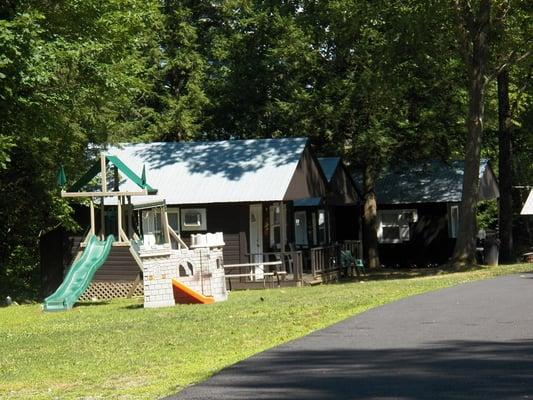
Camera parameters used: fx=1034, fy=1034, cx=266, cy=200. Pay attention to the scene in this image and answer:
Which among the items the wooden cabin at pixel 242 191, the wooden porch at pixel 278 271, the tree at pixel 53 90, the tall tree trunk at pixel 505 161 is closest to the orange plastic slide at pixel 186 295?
the tree at pixel 53 90

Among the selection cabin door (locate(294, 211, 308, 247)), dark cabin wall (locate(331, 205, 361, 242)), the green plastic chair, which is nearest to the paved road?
the green plastic chair

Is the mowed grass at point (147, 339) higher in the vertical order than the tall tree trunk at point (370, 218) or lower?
lower

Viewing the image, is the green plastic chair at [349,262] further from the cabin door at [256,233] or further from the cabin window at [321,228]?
the cabin door at [256,233]

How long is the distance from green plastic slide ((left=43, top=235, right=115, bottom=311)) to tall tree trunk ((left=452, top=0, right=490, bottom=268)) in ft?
40.2

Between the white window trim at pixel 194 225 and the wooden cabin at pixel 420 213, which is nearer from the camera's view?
the white window trim at pixel 194 225

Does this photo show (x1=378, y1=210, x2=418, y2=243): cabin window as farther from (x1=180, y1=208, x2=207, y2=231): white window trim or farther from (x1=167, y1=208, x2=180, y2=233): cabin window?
(x1=167, y1=208, x2=180, y2=233): cabin window

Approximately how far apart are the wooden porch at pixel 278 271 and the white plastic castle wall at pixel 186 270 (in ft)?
19.3

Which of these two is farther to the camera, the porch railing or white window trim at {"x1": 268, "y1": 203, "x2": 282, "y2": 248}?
white window trim at {"x1": 268, "y1": 203, "x2": 282, "y2": 248}

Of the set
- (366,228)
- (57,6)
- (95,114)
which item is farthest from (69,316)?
(366,228)

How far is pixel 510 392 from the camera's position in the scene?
30.0 feet

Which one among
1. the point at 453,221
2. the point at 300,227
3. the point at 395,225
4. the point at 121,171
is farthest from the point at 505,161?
the point at 121,171

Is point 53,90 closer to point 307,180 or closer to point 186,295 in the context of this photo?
point 186,295

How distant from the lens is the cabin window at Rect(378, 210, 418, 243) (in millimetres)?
45156

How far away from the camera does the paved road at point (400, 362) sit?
31.1ft
